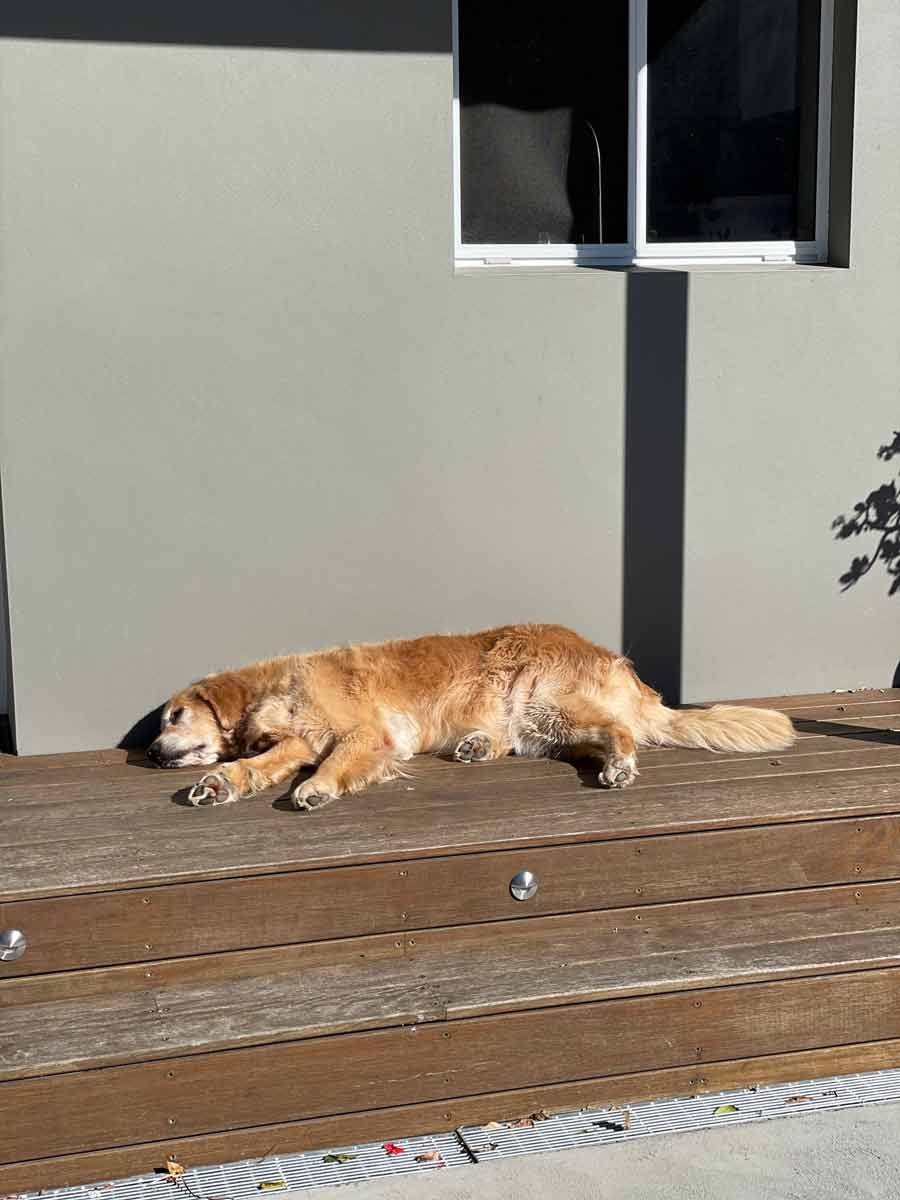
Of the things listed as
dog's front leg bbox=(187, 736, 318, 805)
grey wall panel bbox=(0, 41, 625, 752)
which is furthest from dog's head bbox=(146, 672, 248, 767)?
grey wall panel bbox=(0, 41, 625, 752)

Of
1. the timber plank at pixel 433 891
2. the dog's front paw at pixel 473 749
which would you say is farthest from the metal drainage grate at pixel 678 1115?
the dog's front paw at pixel 473 749

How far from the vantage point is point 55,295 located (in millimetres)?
4242

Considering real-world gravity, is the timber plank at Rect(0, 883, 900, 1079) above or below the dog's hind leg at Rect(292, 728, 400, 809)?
below

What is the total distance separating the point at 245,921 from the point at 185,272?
2049 millimetres

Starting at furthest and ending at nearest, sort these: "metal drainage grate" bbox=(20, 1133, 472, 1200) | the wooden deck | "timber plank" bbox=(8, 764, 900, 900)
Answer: "timber plank" bbox=(8, 764, 900, 900)
the wooden deck
"metal drainage grate" bbox=(20, 1133, 472, 1200)

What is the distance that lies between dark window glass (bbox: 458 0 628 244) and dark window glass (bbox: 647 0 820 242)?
15 cm

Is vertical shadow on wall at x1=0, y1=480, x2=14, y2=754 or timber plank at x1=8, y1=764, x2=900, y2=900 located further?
vertical shadow on wall at x1=0, y1=480, x2=14, y2=754

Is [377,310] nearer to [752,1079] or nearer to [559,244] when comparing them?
[559,244]

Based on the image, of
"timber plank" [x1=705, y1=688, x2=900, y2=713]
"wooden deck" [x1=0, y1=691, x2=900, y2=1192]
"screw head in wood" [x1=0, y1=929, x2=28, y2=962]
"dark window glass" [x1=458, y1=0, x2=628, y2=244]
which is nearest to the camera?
"wooden deck" [x1=0, y1=691, x2=900, y2=1192]

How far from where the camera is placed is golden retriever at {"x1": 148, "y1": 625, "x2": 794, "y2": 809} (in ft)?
14.1

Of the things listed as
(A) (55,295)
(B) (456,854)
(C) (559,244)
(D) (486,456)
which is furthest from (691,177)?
(B) (456,854)

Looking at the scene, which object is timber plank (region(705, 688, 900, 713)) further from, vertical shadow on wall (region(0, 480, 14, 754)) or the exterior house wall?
vertical shadow on wall (region(0, 480, 14, 754))

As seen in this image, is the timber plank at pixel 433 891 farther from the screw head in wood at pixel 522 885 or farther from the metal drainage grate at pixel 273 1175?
the metal drainage grate at pixel 273 1175

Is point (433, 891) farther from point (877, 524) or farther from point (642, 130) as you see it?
point (642, 130)
